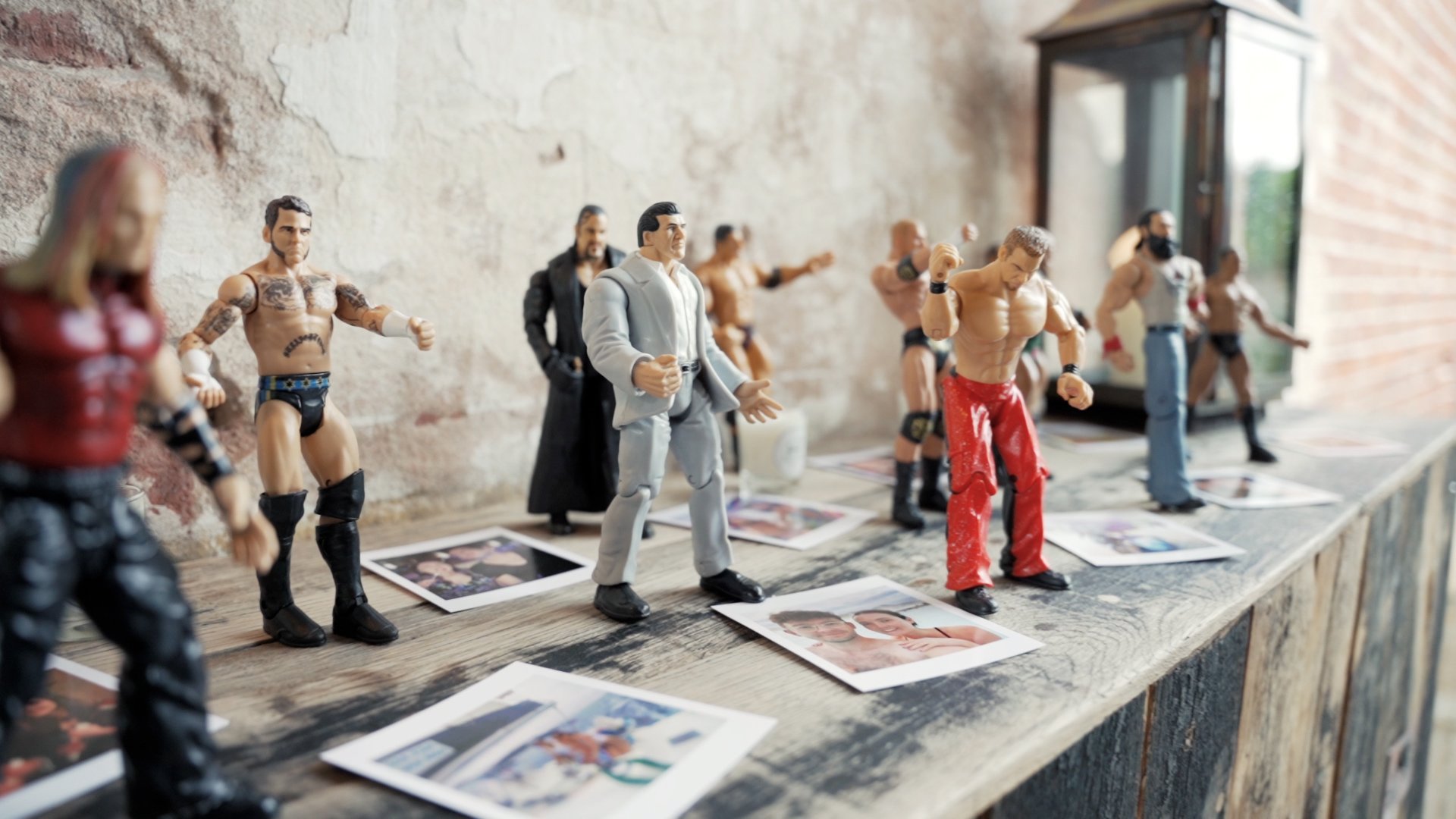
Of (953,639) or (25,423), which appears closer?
(25,423)

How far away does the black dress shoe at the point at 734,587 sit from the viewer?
68.1 inches

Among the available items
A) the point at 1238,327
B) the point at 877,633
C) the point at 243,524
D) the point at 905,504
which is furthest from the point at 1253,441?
the point at 243,524

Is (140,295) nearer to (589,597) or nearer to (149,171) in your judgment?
(149,171)

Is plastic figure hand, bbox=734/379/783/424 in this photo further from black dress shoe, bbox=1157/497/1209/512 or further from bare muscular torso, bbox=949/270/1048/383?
black dress shoe, bbox=1157/497/1209/512

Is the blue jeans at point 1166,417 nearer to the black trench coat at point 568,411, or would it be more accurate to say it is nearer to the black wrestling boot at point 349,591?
the black trench coat at point 568,411

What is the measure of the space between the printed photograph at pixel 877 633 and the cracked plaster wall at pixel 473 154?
106cm

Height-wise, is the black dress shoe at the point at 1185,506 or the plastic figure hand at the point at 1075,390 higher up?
the plastic figure hand at the point at 1075,390

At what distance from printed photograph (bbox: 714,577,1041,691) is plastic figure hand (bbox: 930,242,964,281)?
0.58m

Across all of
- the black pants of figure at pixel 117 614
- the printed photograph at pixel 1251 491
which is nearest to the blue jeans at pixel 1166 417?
the printed photograph at pixel 1251 491

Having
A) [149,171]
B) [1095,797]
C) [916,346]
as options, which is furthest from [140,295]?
[916,346]

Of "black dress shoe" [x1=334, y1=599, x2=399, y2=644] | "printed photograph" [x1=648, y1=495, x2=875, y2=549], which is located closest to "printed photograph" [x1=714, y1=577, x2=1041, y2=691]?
"printed photograph" [x1=648, y1=495, x2=875, y2=549]

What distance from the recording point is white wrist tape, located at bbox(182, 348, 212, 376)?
129 centimetres

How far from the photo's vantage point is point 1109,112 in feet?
11.6

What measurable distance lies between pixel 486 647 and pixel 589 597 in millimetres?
279
